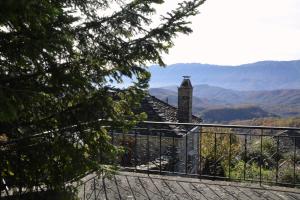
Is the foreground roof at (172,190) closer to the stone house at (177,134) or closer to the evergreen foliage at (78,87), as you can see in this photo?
the evergreen foliage at (78,87)

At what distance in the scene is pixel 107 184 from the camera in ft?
23.5

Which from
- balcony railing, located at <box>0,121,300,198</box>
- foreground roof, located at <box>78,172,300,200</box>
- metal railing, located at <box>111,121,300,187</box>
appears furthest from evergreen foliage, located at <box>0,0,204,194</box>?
metal railing, located at <box>111,121,300,187</box>

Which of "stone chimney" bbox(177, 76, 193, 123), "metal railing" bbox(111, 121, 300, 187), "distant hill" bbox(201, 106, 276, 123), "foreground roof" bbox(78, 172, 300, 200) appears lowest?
"distant hill" bbox(201, 106, 276, 123)

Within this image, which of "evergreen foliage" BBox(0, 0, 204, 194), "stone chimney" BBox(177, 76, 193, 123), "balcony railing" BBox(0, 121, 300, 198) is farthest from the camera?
"stone chimney" BBox(177, 76, 193, 123)

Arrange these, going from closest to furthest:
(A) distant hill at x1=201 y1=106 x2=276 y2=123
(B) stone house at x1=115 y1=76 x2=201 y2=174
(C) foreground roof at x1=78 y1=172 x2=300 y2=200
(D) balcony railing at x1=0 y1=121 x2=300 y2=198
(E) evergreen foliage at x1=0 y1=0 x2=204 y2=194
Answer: (E) evergreen foliage at x1=0 y1=0 x2=204 y2=194 → (C) foreground roof at x1=78 y1=172 x2=300 y2=200 → (D) balcony railing at x1=0 y1=121 x2=300 y2=198 → (B) stone house at x1=115 y1=76 x2=201 y2=174 → (A) distant hill at x1=201 y1=106 x2=276 y2=123

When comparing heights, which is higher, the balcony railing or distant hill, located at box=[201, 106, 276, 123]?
the balcony railing

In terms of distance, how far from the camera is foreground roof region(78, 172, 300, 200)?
666 centimetres

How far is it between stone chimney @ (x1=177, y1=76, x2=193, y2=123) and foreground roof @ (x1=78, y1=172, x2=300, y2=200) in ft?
36.0

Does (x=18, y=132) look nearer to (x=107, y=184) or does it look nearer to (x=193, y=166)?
(x=107, y=184)

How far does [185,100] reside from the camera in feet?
62.2

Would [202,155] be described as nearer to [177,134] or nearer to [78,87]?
[177,134]

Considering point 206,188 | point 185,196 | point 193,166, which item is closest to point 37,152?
point 185,196

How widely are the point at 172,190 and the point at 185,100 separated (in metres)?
12.1

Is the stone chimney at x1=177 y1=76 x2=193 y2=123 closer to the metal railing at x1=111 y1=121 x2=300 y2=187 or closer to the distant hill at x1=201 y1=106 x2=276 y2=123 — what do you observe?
the metal railing at x1=111 y1=121 x2=300 y2=187
